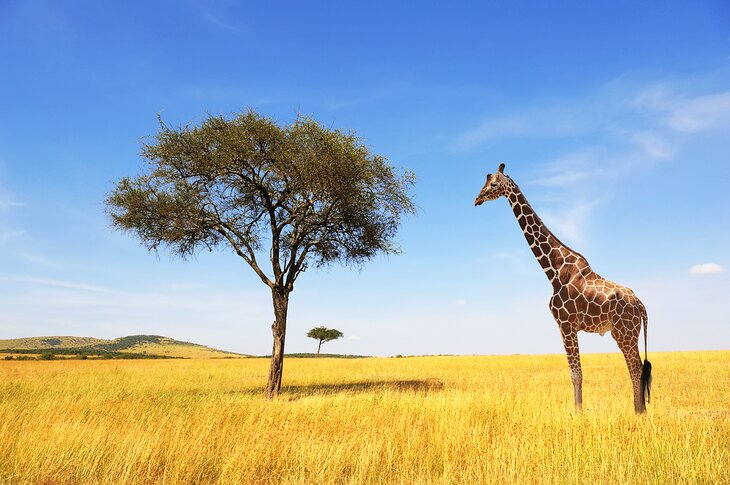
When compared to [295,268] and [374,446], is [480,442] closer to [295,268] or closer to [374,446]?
[374,446]

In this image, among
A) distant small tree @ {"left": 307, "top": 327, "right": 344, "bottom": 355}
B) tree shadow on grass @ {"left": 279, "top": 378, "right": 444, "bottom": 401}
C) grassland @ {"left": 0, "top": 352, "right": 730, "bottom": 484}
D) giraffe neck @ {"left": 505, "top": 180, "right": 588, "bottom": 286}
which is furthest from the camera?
distant small tree @ {"left": 307, "top": 327, "right": 344, "bottom": 355}

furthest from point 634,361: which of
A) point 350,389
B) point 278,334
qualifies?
point 278,334

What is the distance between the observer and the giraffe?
38.2 ft

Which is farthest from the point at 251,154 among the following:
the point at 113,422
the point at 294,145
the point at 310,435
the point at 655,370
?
the point at 655,370

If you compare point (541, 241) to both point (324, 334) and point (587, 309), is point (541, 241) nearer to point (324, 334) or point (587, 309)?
point (587, 309)

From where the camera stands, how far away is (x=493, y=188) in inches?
526

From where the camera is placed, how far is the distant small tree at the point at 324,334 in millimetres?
98250

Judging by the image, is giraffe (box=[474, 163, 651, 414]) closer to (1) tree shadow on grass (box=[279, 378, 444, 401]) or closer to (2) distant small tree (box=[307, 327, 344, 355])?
(1) tree shadow on grass (box=[279, 378, 444, 401])

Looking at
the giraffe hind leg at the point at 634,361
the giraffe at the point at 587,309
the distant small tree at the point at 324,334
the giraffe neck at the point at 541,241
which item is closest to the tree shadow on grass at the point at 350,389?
the giraffe at the point at 587,309

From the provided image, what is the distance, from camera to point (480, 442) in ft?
27.0

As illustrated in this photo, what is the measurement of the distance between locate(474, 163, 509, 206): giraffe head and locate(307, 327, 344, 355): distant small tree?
8785cm

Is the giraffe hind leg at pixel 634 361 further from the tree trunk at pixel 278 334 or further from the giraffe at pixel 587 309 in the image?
the tree trunk at pixel 278 334

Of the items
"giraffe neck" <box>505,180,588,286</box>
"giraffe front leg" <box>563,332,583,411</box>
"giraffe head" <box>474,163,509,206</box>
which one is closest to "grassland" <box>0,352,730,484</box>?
"giraffe front leg" <box>563,332,583,411</box>

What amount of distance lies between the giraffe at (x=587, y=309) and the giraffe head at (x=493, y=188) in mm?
1836
